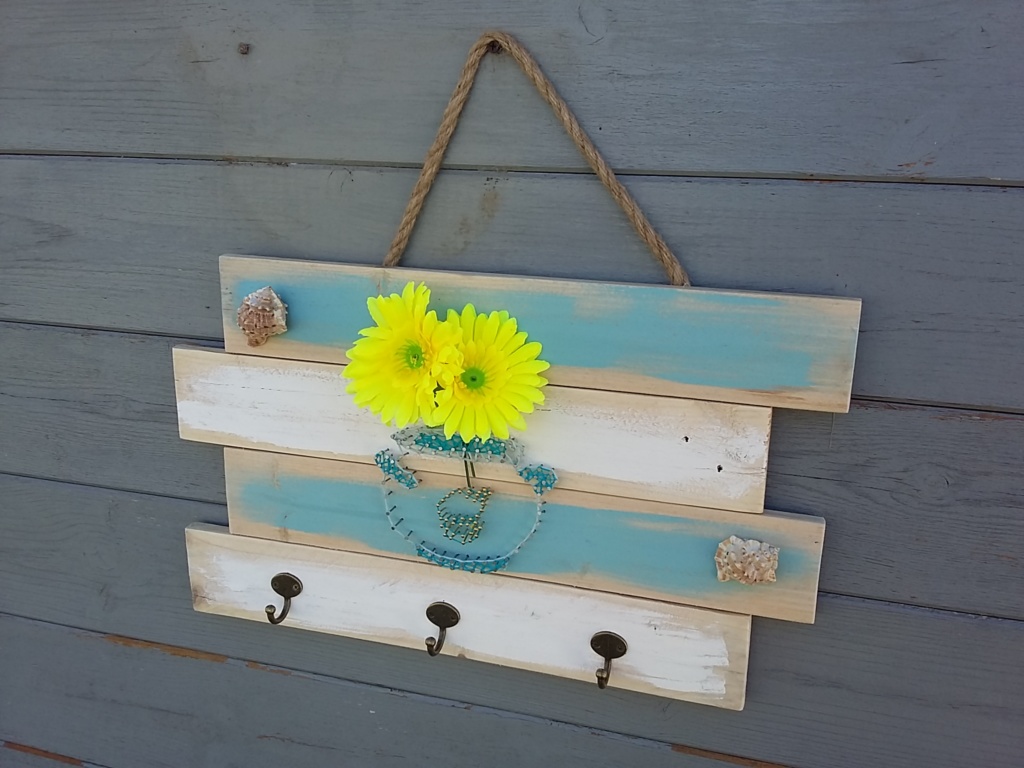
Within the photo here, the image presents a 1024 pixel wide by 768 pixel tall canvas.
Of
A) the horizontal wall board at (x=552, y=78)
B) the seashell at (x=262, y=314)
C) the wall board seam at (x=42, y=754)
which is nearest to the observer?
the horizontal wall board at (x=552, y=78)

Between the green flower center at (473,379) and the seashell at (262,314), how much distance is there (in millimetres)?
180

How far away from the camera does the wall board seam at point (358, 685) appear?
2.15ft

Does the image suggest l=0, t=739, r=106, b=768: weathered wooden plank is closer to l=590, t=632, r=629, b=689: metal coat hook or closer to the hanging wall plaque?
the hanging wall plaque

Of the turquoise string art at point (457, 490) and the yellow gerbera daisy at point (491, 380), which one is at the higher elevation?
the yellow gerbera daisy at point (491, 380)

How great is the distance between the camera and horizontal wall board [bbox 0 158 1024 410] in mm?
508

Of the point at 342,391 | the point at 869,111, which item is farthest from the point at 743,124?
the point at 342,391

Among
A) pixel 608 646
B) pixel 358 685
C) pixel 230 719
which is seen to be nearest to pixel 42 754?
pixel 230 719

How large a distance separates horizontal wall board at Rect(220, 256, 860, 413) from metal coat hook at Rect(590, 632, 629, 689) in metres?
0.22

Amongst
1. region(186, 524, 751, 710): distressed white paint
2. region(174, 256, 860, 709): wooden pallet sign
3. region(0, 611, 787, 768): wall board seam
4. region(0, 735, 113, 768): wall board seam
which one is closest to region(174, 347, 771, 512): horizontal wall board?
region(174, 256, 860, 709): wooden pallet sign

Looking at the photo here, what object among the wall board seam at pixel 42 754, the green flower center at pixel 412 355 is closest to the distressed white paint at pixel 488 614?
the green flower center at pixel 412 355

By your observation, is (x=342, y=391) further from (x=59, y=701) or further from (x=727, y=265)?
(x=59, y=701)

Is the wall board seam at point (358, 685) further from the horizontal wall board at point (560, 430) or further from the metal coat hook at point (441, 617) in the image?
the horizontal wall board at point (560, 430)

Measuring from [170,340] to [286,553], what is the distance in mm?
241

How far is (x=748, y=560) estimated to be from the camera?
550 millimetres
